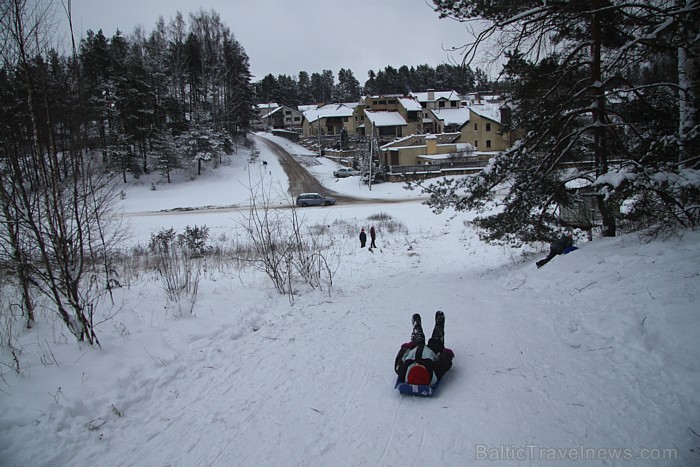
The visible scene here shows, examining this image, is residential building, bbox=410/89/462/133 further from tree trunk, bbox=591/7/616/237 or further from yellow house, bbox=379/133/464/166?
tree trunk, bbox=591/7/616/237

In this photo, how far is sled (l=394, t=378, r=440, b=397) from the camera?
3555mm

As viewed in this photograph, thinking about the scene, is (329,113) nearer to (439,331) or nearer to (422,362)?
(439,331)

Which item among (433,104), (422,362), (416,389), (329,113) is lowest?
(416,389)

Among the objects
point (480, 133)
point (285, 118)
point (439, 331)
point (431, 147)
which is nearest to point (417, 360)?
point (439, 331)

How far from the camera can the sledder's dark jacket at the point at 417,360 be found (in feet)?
12.1

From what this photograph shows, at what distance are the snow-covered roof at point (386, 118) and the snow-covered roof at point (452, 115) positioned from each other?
6.49 m

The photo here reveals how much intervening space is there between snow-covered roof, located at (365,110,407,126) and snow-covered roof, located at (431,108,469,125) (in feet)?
21.3

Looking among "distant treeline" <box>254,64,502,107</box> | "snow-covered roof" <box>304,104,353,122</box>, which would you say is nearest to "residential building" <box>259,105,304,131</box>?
"distant treeline" <box>254,64,502,107</box>

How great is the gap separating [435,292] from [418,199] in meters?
24.8

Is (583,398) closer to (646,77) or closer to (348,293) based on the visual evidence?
(348,293)

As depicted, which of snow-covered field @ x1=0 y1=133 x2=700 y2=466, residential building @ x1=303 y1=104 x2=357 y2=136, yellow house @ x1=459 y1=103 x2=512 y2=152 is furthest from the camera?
residential building @ x1=303 y1=104 x2=357 y2=136

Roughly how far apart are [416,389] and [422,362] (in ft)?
0.90

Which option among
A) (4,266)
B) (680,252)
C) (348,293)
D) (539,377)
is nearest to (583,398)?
(539,377)

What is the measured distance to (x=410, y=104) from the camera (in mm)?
64500
